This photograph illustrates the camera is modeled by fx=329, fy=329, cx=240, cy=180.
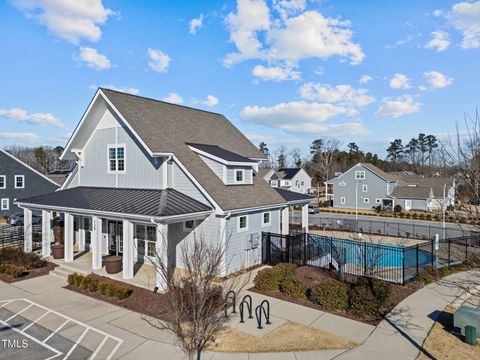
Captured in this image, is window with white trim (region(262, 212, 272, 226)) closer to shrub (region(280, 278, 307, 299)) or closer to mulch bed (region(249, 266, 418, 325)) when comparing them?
mulch bed (region(249, 266, 418, 325))

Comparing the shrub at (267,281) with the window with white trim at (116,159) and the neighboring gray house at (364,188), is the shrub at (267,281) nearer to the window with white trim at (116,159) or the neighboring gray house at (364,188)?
the window with white trim at (116,159)

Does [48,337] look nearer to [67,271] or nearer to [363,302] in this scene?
[67,271]

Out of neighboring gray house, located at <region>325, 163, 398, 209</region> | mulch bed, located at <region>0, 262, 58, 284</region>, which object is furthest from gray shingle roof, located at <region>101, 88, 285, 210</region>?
neighboring gray house, located at <region>325, 163, 398, 209</region>

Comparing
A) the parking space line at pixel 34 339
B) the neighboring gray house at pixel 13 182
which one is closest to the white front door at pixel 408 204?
the parking space line at pixel 34 339

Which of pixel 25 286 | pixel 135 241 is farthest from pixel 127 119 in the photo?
pixel 25 286

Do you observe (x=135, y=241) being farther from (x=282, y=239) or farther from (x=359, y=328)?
(x=359, y=328)

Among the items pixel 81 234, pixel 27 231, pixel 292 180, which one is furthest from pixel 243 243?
pixel 292 180
